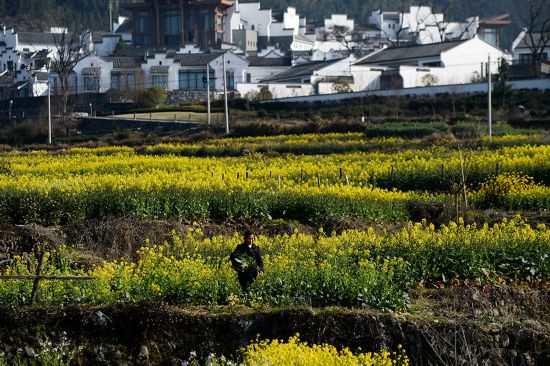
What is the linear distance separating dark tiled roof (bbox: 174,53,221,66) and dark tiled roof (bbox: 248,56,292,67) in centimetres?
460

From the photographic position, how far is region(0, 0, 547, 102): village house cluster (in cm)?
7119

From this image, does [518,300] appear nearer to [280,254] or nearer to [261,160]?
[280,254]

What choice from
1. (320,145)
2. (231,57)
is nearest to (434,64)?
(231,57)

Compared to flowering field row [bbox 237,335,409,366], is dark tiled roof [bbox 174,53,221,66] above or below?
above

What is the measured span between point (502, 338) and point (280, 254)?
12.8ft

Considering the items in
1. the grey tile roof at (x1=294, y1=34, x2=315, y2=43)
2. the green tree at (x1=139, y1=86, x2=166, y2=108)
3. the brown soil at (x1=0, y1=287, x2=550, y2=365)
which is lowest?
the brown soil at (x1=0, y1=287, x2=550, y2=365)

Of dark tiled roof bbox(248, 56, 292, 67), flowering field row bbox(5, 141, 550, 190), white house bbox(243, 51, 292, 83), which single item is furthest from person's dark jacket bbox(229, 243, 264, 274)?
dark tiled roof bbox(248, 56, 292, 67)

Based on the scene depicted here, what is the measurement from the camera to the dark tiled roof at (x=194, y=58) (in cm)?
7825

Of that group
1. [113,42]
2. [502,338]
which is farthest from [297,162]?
[113,42]

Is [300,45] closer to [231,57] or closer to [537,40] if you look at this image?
[231,57]

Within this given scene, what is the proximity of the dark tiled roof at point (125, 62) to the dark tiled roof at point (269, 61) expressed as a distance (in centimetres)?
920

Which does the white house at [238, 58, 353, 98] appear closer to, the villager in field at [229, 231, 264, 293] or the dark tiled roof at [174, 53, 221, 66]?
the dark tiled roof at [174, 53, 221, 66]

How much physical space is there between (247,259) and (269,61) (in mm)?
72779

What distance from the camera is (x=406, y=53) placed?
74438 mm
